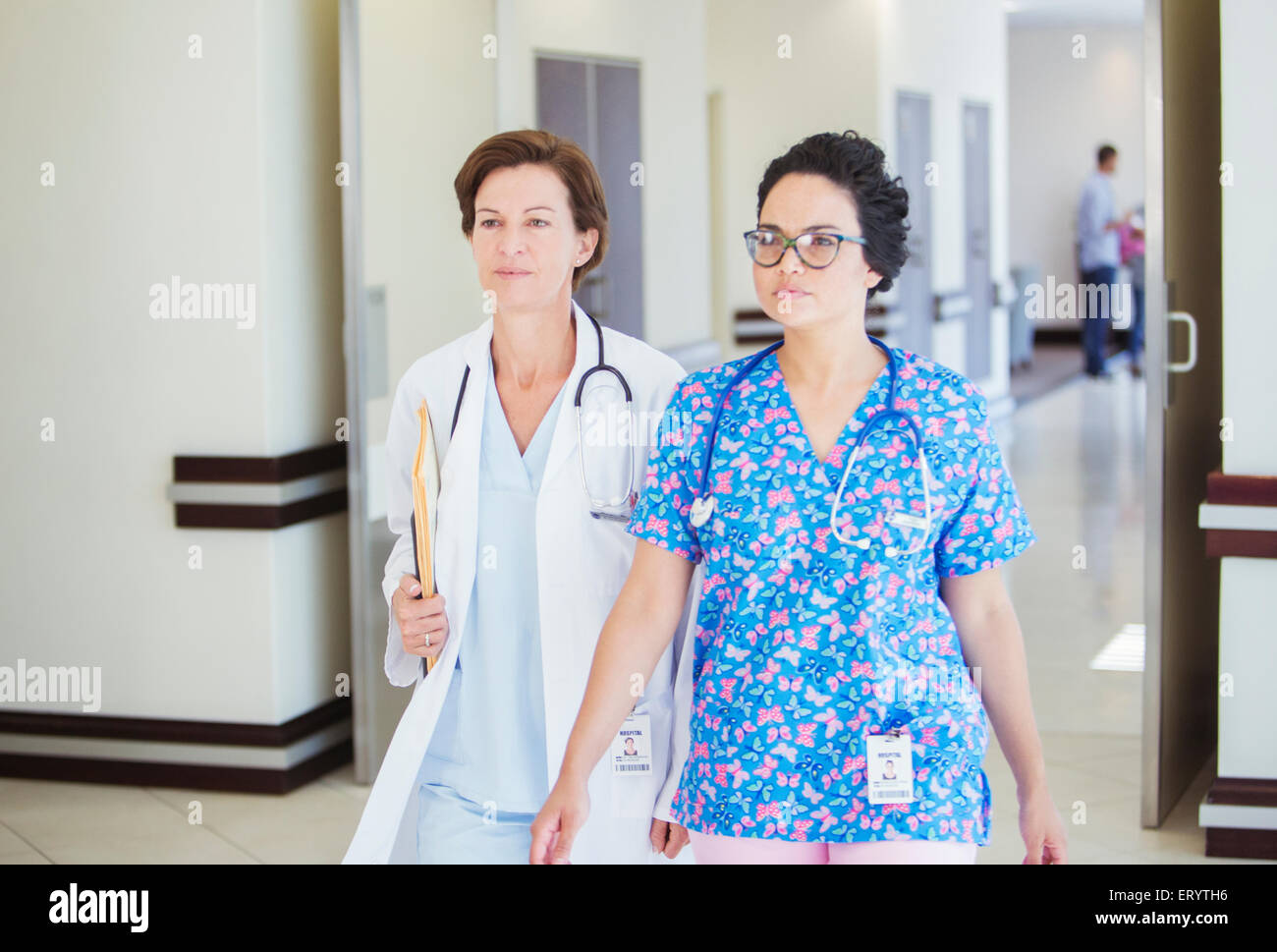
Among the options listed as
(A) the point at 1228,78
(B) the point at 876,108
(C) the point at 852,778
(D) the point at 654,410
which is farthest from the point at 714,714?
(B) the point at 876,108

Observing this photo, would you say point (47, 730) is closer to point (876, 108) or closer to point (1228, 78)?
point (1228, 78)

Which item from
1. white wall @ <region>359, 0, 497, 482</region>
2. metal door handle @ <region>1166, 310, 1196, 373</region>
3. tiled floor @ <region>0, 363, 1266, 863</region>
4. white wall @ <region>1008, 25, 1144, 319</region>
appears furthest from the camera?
white wall @ <region>1008, 25, 1144, 319</region>

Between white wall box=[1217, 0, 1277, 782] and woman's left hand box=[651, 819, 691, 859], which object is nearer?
woman's left hand box=[651, 819, 691, 859]

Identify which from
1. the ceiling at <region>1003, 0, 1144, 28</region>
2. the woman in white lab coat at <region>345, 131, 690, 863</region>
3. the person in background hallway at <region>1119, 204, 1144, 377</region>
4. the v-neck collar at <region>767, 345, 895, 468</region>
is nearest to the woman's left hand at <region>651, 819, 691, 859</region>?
Answer: the woman in white lab coat at <region>345, 131, 690, 863</region>

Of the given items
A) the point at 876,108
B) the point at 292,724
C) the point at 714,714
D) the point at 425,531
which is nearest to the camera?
the point at 714,714

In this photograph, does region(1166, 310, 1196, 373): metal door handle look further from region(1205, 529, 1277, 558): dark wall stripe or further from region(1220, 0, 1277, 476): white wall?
region(1205, 529, 1277, 558): dark wall stripe

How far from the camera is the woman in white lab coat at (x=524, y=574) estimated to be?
229 centimetres

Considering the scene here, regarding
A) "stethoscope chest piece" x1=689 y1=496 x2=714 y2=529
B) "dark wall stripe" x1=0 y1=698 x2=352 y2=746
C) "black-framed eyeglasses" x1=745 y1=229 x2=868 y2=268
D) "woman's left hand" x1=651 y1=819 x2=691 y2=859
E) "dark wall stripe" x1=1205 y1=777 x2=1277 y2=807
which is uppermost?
"black-framed eyeglasses" x1=745 y1=229 x2=868 y2=268

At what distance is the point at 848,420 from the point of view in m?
2.02

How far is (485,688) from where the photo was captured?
2.33m

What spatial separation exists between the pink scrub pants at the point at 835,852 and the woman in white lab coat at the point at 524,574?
29 centimetres

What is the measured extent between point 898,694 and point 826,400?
1.32 feet

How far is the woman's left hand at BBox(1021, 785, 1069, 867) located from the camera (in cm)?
205
